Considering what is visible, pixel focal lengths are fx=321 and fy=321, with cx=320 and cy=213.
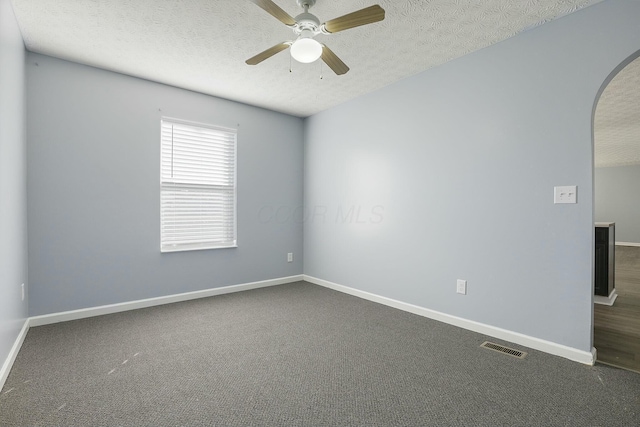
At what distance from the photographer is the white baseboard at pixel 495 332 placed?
232 cm

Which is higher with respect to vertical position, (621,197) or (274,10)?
(274,10)

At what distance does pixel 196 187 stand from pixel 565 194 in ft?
12.2

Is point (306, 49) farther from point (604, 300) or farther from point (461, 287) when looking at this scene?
point (604, 300)

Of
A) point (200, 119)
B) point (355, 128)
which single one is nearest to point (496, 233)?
point (355, 128)

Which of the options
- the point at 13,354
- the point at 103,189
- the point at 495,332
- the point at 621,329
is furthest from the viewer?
the point at 103,189

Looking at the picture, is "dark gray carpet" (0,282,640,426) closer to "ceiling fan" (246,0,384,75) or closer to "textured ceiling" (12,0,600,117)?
"ceiling fan" (246,0,384,75)

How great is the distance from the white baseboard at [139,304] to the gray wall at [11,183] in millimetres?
229

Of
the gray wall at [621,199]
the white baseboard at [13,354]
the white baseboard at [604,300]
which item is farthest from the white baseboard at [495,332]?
the gray wall at [621,199]

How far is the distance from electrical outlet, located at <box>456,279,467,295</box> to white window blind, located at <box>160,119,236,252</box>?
9.15 feet

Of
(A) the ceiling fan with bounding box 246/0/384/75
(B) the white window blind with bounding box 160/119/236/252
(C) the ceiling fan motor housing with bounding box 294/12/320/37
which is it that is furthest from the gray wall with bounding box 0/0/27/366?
(C) the ceiling fan motor housing with bounding box 294/12/320/37

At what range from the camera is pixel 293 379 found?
2.05 m

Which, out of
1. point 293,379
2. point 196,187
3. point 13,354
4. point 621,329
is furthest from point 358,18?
point 621,329

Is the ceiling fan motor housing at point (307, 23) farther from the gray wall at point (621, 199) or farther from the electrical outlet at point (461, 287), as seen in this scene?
the gray wall at point (621, 199)

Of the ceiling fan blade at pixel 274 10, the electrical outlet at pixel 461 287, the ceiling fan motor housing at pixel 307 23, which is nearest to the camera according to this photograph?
the ceiling fan blade at pixel 274 10
